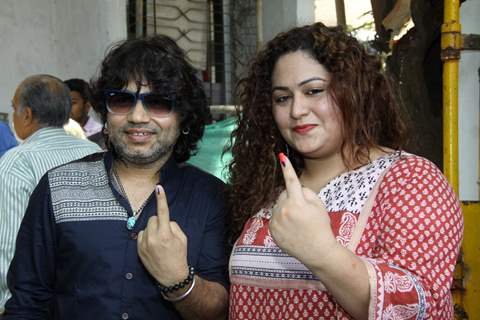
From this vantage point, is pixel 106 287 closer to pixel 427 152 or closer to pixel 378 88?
pixel 378 88

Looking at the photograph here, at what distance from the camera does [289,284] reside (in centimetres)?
219

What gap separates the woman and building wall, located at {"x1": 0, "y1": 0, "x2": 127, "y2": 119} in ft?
13.5

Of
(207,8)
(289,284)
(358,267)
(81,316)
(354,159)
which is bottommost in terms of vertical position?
(81,316)

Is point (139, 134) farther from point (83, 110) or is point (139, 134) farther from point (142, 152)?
point (83, 110)

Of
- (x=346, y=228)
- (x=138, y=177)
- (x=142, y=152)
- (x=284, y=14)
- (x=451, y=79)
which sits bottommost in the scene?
(x=346, y=228)

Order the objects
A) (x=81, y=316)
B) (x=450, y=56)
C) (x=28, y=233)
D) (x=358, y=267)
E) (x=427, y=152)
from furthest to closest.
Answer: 1. (x=427, y=152)
2. (x=450, y=56)
3. (x=28, y=233)
4. (x=81, y=316)
5. (x=358, y=267)

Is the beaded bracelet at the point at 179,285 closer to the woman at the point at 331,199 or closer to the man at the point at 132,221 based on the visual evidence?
the man at the point at 132,221

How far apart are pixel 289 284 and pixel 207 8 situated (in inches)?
212

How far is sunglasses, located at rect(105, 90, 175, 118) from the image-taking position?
256cm

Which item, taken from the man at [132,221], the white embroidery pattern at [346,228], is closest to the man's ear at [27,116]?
the man at [132,221]

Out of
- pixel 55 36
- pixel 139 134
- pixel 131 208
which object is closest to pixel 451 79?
pixel 139 134

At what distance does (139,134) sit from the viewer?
2.55 m

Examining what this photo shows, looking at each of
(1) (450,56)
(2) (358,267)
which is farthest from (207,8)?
(2) (358,267)

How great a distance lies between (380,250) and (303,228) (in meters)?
0.31
